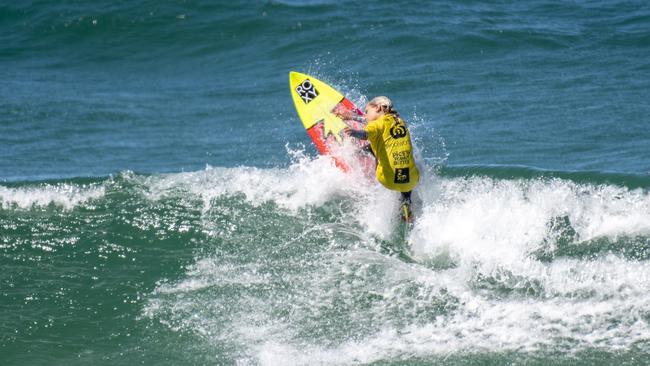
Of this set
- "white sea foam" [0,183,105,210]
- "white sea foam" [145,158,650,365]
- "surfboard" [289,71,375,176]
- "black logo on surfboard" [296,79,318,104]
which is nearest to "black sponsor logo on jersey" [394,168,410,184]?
"white sea foam" [145,158,650,365]

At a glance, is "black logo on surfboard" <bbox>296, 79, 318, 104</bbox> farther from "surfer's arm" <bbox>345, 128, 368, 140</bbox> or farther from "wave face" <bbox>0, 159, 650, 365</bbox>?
"surfer's arm" <bbox>345, 128, 368, 140</bbox>

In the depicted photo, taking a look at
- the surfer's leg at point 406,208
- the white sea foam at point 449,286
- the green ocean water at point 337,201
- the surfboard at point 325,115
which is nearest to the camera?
the white sea foam at point 449,286

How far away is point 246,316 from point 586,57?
1054 centimetres

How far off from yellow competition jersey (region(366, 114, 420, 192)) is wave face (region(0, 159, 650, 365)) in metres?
0.54

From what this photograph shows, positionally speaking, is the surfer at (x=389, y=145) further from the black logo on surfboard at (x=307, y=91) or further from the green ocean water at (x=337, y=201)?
the black logo on surfboard at (x=307, y=91)

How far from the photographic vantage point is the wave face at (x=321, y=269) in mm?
7191

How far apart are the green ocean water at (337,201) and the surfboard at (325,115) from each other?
0.84ft

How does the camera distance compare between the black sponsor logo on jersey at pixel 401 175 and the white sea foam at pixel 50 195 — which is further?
the white sea foam at pixel 50 195

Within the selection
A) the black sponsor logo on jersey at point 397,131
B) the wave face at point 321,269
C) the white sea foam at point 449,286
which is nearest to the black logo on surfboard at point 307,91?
the wave face at point 321,269

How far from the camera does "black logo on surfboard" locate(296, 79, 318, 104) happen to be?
38.2 ft

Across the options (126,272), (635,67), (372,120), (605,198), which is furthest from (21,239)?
(635,67)

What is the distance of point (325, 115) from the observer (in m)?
→ 11.4

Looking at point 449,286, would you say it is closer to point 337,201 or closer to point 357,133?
point 357,133

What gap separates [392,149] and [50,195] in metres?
4.69
